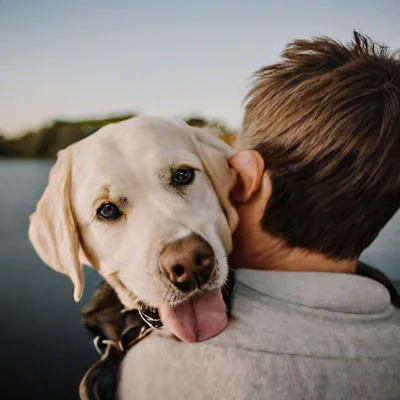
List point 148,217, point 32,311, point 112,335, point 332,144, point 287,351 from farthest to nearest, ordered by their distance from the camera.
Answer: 1. point 32,311
2. point 112,335
3. point 148,217
4. point 332,144
5. point 287,351

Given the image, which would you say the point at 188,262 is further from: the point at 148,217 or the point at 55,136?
the point at 55,136

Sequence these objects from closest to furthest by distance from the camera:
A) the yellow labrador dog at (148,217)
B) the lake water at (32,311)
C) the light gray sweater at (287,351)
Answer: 1. the light gray sweater at (287,351)
2. the yellow labrador dog at (148,217)
3. the lake water at (32,311)

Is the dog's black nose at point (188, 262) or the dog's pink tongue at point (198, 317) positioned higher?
the dog's black nose at point (188, 262)

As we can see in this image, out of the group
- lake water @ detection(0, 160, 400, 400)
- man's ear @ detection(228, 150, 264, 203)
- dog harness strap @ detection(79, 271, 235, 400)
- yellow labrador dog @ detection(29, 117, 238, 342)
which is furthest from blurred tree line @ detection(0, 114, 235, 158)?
dog harness strap @ detection(79, 271, 235, 400)

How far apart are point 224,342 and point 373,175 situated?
56 cm

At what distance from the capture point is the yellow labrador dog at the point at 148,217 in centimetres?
106

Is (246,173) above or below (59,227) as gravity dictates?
above

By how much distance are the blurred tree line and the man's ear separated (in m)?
0.30

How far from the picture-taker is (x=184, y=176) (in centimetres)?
126

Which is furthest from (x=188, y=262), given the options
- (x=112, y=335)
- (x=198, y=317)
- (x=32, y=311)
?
(x=32, y=311)

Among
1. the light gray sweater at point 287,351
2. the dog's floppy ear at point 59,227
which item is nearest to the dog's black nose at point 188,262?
the light gray sweater at point 287,351

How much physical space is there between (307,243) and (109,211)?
1.83ft

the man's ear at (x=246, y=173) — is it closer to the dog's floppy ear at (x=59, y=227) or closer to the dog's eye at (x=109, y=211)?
the dog's eye at (x=109, y=211)

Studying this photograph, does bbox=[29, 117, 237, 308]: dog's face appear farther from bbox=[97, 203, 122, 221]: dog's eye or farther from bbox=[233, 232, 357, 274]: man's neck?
bbox=[233, 232, 357, 274]: man's neck
